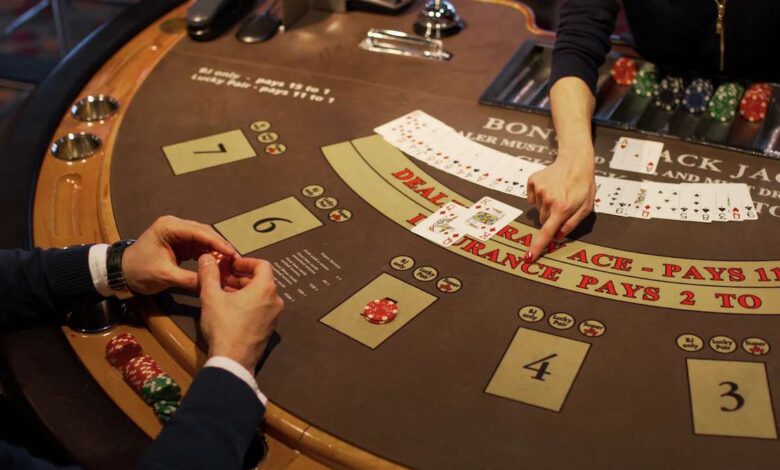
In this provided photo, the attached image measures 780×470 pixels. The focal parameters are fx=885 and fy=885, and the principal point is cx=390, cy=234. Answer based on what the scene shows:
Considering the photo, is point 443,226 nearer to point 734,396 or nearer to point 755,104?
point 734,396

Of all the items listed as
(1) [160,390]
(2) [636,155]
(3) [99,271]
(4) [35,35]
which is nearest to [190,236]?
(3) [99,271]

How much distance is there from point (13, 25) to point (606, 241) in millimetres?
3834

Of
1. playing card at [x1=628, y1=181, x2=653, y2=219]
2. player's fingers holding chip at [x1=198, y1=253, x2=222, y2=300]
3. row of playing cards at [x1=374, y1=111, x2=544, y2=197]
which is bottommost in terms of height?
row of playing cards at [x1=374, y1=111, x2=544, y2=197]

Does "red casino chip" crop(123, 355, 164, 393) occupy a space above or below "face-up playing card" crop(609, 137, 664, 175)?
below

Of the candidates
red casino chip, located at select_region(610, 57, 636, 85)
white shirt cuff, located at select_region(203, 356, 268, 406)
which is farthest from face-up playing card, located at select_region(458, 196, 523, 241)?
red casino chip, located at select_region(610, 57, 636, 85)

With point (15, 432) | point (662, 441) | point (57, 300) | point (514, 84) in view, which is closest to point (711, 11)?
point (514, 84)

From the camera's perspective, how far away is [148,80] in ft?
6.97

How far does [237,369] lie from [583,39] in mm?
1204

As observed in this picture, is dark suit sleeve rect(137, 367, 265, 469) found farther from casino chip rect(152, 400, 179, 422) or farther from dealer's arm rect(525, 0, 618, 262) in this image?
dealer's arm rect(525, 0, 618, 262)

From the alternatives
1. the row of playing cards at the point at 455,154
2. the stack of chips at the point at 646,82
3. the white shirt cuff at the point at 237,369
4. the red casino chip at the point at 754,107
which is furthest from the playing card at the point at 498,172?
the white shirt cuff at the point at 237,369

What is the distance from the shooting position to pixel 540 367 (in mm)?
1284

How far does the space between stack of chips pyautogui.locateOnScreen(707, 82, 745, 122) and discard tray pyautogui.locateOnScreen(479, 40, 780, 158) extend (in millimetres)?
14

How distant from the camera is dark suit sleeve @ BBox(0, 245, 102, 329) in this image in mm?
1407

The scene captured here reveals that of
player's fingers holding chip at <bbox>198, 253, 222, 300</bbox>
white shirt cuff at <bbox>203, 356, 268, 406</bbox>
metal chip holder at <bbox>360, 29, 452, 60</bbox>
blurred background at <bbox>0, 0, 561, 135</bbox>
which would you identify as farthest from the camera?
blurred background at <bbox>0, 0, 561, 135</bbox>
